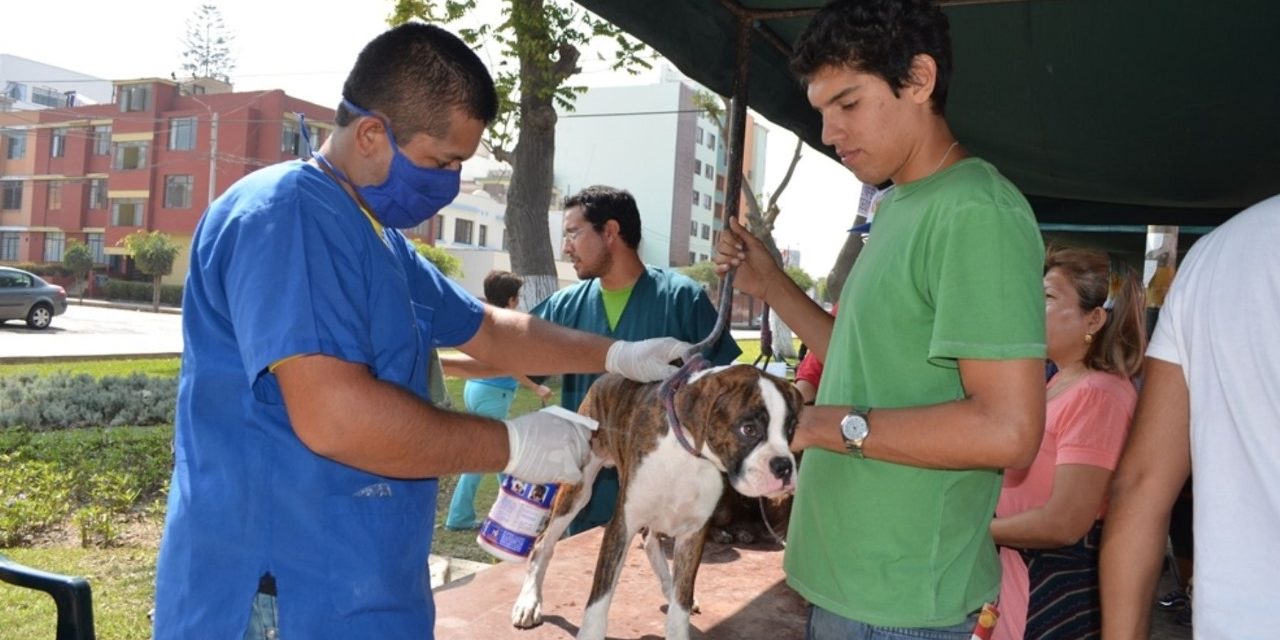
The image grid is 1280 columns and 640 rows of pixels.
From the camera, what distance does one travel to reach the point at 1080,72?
3953 millimetres

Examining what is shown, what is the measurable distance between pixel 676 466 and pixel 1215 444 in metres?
1.90

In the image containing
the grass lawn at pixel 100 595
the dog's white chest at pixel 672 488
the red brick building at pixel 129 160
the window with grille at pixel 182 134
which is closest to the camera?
the dog's white chest at pixel 672 488

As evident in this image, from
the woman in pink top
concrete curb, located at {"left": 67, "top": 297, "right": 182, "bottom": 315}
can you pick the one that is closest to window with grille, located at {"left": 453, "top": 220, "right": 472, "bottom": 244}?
concrete curb, located at {"left": 67, "top": 297, "right": 182, "bottom": 315}

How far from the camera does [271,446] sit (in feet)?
5.56

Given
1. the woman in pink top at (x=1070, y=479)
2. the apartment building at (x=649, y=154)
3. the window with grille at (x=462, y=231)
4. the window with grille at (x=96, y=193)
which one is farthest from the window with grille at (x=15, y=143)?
the woman in pink top at (x=1070, y=479)

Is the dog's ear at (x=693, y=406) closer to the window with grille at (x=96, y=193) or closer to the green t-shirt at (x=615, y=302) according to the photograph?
the green t-shirt at (x=615, y=302)

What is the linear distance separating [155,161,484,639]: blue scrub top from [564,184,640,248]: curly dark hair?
9.63 feet

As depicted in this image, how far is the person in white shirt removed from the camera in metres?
1.38

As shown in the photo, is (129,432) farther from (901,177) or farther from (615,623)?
(901,177)

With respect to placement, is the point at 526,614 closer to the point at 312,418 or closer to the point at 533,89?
the point at 312,418

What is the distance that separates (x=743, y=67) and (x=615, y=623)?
6.67 feet

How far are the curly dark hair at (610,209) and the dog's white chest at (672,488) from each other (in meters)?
1.78

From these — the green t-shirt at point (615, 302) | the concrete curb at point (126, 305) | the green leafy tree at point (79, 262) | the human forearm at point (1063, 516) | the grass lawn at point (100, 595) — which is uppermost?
the green leafy tree at point (79, 262)

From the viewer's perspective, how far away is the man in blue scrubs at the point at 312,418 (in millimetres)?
1603
